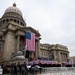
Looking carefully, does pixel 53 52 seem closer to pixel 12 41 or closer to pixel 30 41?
pixel 30 41

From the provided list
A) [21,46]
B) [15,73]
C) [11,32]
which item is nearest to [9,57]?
[21,46]

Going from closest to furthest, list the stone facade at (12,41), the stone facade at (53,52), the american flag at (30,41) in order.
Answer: the stone facade at (12,41) < the american flag at (30,41) < the stone facade at (53,52)

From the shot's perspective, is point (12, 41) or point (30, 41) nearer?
point (30, 41)

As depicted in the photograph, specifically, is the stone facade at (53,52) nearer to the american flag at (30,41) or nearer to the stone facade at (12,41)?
the stone facade at (12,41)

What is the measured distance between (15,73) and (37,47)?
28387 mm

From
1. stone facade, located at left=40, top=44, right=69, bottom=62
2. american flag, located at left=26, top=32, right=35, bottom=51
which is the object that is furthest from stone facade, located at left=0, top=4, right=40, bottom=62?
stone facade, located at left=40, top=44, right=69, bottom=62

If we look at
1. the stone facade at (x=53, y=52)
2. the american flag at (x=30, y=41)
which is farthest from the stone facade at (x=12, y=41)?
the stone facade at (x=53, y=52)

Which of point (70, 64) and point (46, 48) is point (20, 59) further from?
point (46, 48)

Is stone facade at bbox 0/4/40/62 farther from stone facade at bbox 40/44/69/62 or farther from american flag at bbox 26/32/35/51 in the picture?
stone facade at bbox 40/44/69/62

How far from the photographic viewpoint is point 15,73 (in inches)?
593

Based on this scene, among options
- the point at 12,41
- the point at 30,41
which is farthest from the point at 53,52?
the point at 12,41

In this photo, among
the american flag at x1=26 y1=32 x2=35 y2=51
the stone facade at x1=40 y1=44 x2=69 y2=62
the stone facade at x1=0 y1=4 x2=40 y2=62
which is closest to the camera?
the stone facade at x1=0 y1=4 x2=40 y2=62

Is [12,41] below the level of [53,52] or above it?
above

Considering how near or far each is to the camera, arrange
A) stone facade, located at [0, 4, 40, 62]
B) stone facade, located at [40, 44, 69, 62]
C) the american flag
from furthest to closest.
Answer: stone facade, located at [40, 44, 69, 62] → the american flag → stone facade, located at [0, 4, 40, 62]
